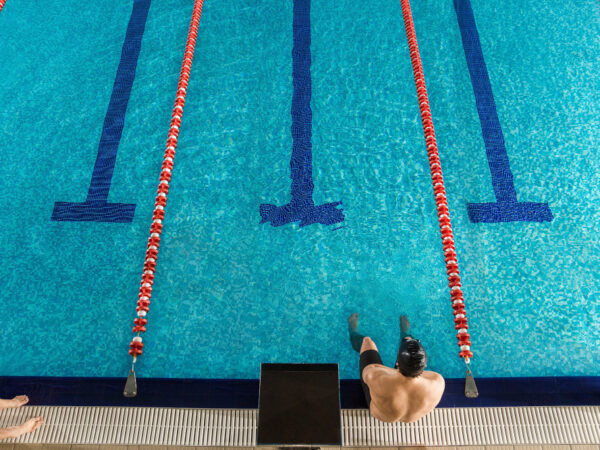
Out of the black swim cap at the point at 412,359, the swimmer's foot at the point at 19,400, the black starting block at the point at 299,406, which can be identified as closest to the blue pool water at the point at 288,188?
the swimmer's foot at the point at 19,400

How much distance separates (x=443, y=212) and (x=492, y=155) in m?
0.75

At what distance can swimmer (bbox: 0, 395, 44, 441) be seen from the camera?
2.22 meters

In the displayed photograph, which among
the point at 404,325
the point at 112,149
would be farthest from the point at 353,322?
the point at 112,149

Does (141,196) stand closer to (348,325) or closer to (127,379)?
(127,379)

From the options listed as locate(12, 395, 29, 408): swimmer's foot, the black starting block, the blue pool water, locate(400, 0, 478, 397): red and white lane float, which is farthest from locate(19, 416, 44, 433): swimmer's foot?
locate(400, 0, 478, 397): red and white lane float

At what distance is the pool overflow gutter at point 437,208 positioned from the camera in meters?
2.60

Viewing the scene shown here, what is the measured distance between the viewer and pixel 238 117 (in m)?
3.52

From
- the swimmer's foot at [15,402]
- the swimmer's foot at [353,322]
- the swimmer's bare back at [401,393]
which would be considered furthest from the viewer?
the swimmer's foot at [353,322]

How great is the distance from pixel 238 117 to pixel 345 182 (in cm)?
111

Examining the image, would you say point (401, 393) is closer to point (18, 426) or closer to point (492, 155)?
point (18, 426)

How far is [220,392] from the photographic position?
2492mm

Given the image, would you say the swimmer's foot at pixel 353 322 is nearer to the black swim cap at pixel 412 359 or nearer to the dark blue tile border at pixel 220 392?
the dark blue tile border at pixel 220 392

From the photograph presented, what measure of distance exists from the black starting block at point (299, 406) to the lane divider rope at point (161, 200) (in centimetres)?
100

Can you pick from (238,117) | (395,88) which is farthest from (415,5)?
(238,117)
